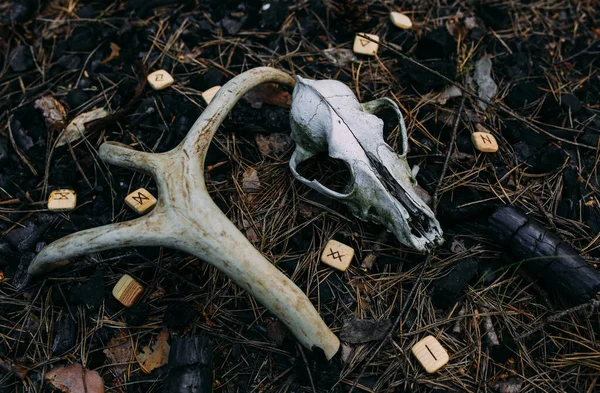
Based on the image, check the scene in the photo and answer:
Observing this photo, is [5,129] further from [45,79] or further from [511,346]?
[511,346]

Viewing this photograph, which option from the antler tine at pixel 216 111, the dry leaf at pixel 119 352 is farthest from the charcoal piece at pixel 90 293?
the antler tine at pixel 216 111

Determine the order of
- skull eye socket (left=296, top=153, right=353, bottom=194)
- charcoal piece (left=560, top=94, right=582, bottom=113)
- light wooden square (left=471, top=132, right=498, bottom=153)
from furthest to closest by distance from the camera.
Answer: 1. charcoal piece (left=560, top=94, right=582, bottom=113)
2. light wooden square (left=471, top=132, right=498, bottom=153)
3. skull eye socket (left=296, top=153, right=353, bottom=194)

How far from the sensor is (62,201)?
3.07 m

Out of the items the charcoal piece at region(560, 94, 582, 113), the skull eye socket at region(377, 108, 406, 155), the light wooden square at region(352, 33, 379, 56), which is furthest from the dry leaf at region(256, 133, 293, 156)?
the charcoal piece at region(560, 94, 582, 113)

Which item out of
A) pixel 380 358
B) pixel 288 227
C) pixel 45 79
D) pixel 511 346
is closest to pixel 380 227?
pixel 288 227

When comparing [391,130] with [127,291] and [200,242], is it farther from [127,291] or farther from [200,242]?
[127,291]

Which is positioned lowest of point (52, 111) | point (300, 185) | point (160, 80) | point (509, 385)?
point (509, 385)

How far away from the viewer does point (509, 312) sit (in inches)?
106

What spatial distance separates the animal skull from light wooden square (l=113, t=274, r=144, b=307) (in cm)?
121

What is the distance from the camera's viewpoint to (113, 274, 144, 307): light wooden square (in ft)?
9.02

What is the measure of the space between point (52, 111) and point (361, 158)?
7.80ft

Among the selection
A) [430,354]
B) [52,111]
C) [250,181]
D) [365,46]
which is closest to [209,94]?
[250,181]

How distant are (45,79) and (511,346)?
3865 millimetres

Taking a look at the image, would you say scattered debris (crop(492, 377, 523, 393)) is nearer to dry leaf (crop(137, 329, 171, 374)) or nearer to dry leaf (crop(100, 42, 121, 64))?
dry leaf (crop(137, 329, 171, 374))
